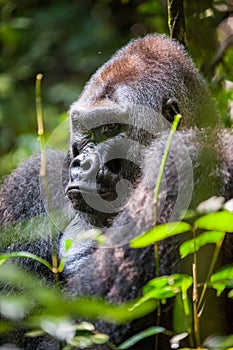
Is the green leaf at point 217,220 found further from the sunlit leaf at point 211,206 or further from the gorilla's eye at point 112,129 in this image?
the gorilla's eye at point 112,129

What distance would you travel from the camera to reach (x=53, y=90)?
627 centimetres

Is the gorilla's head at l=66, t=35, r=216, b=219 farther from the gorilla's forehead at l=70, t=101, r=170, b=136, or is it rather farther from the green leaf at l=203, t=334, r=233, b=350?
the green leaf at l=203, t=334, r=233, b=350

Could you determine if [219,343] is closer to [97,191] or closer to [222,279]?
[222,279]

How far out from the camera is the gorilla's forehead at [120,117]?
2.96 meters

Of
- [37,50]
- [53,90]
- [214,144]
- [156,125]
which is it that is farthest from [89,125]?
[37,50]

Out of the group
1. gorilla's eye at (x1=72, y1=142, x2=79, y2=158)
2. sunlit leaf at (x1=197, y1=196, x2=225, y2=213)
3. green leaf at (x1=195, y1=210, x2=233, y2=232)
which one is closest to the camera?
green leaf at (x1=195, y1=210, x2=233, y2=232)

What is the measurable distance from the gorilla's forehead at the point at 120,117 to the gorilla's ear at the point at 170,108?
2 cm

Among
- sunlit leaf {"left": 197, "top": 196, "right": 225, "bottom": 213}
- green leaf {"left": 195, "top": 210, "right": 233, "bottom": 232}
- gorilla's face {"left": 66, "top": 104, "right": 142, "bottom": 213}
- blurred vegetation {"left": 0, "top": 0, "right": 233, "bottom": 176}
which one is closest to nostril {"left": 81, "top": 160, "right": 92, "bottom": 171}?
gorilla's face {"left": 66, "top": 104, "right": 142, "bottom": 213}

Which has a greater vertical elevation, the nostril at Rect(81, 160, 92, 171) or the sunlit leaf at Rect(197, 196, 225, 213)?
the sunlit leaf at Rect(197, 196, 225, 213)

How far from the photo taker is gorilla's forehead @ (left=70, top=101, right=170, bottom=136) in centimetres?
296

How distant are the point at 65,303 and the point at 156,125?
1.52 m

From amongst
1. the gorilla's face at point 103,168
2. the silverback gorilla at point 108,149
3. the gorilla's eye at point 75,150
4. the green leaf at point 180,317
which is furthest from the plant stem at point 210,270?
the gorilla's eye at point 75,150

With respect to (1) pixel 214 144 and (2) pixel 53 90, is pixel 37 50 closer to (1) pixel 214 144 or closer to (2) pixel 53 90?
(2) pixel 53 90

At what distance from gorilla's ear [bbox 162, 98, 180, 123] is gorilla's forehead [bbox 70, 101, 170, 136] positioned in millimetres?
22
